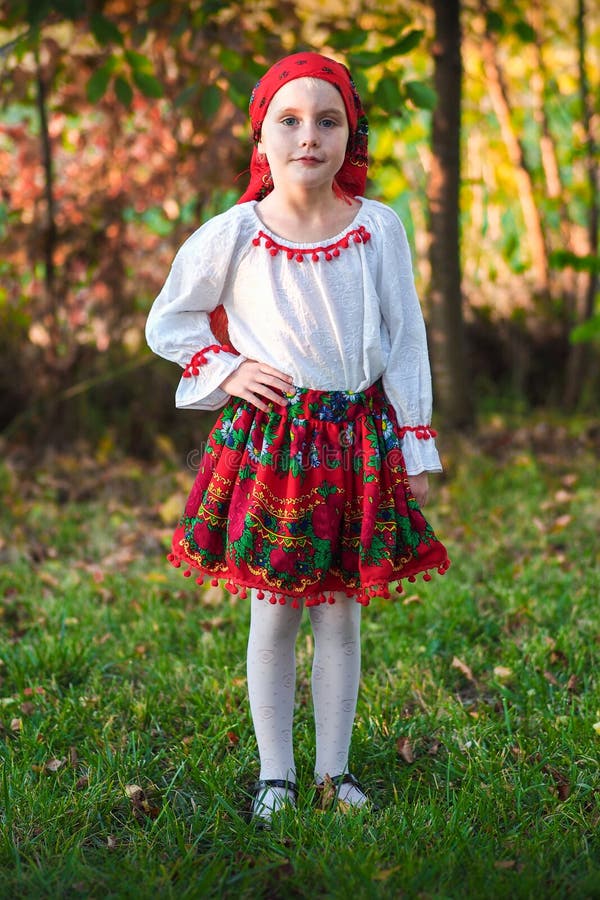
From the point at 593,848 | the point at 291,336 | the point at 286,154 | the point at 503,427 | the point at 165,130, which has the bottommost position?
the point at 593,848

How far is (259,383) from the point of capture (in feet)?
6.87

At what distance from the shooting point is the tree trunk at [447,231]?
489cm

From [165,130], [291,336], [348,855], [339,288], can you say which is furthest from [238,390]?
[165,130]

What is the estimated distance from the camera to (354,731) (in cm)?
251

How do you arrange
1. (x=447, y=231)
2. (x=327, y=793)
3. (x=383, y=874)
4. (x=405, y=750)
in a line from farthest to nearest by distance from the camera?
(x=447, y=231) < (x=405, y=750) < (x=327, y=793) < (x=383, y=874)

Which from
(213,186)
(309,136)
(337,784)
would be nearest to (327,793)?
(337,784)

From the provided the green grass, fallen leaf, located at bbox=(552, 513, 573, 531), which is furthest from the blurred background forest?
the green grass

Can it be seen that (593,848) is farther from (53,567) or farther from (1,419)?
(1,419)

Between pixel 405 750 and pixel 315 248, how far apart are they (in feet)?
4.14

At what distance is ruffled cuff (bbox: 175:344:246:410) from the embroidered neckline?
0.25 metres

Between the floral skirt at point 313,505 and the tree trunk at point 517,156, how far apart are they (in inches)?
177

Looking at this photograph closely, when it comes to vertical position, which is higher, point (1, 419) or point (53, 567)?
point (1, 419)

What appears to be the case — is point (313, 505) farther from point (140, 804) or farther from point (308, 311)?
point (140, 804)

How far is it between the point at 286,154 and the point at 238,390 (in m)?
0.51
